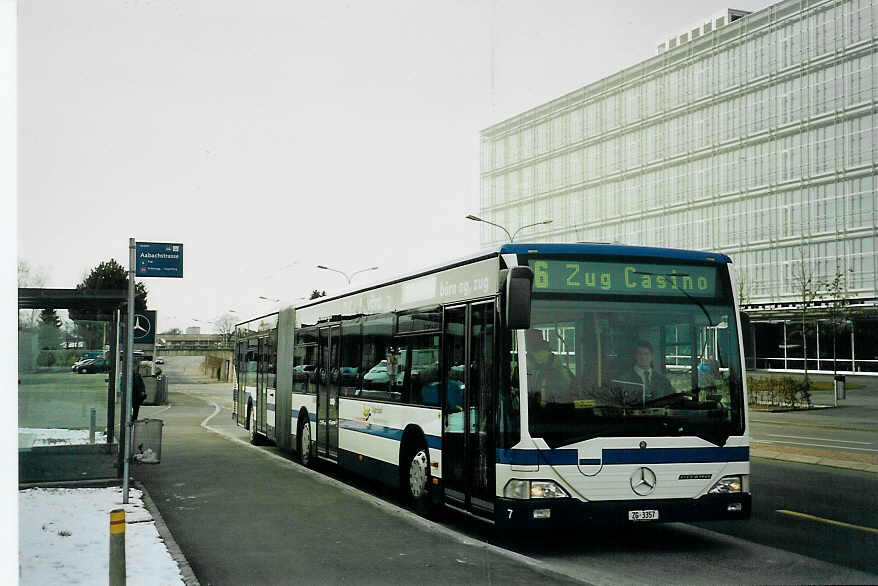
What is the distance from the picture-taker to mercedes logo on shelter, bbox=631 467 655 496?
29.0ft

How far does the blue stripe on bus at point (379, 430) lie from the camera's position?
10695 mm

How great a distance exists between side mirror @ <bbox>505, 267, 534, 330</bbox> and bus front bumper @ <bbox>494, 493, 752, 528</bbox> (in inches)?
62.7

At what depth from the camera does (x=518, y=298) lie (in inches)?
332

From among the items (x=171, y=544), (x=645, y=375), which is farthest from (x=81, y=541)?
(x=645, y=375)

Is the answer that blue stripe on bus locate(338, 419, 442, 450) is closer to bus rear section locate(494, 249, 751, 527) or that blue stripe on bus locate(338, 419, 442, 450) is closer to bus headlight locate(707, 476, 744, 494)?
bus rear section locate(494, 249, 751, 527)

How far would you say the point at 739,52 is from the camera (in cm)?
6353

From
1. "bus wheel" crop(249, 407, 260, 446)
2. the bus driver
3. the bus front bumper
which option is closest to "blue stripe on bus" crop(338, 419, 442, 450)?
the bus front bumper

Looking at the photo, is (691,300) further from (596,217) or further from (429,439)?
(596,217)

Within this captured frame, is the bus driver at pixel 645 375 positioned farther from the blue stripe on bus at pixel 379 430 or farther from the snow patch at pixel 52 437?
the snow patch at pixel 52 437

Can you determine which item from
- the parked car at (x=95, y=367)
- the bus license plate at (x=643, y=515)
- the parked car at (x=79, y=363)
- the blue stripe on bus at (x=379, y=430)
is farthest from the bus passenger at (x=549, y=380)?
the parked car at (x=79, y=363)

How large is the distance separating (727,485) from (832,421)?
78.6 feet

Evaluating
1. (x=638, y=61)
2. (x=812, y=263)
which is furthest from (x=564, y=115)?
(x=812, y=263)

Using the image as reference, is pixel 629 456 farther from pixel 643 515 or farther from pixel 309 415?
pixel 309 415
